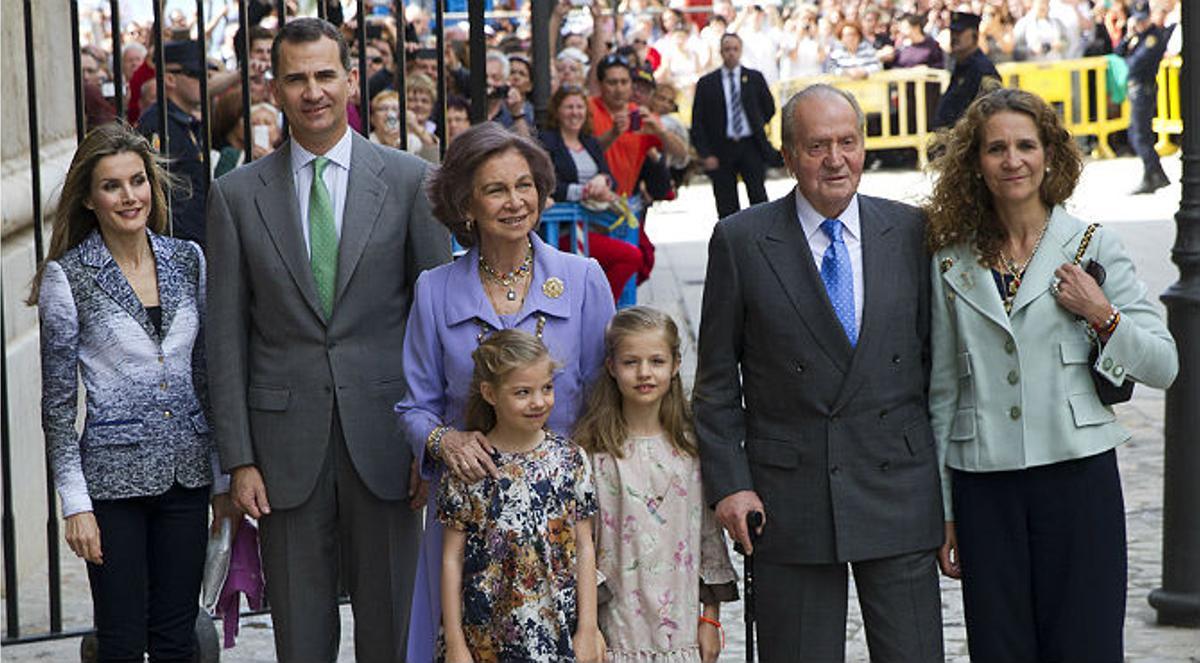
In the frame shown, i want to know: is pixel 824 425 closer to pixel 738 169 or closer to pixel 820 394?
pixel 820 394

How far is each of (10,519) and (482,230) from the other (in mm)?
2827

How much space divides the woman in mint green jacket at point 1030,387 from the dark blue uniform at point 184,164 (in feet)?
14.7

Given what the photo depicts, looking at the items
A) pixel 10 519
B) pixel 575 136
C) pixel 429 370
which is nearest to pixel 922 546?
pixel 429 370

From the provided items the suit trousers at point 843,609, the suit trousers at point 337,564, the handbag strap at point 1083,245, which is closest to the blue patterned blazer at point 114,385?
the suit trousers at point 337,564

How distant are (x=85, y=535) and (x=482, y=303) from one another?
1218mm

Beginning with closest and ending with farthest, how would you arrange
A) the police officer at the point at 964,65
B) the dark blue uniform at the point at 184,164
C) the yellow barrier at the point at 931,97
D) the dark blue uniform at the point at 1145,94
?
the dark blue uniform at the point at 184,164 < the police officer at the point at 964,65 < the dark blue uniform at the point at 1145,94 < the yellow barrier at the point at 931,97

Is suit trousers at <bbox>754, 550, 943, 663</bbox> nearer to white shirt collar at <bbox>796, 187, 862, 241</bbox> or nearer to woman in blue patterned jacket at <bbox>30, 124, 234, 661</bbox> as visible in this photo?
white shirt collar at <bbox>796, 187, 862, 241</bbox>

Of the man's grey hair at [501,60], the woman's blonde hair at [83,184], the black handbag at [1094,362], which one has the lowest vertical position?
the black handbag at [1094,362]

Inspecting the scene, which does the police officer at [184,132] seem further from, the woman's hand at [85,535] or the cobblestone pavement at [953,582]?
the woman's hand at [85,535]

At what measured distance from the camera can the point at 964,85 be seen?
16953mm

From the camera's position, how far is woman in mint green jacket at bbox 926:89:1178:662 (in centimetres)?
490

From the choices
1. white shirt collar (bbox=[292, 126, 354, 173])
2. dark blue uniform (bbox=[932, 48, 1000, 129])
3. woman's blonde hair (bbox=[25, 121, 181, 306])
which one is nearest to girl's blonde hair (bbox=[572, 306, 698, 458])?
white shirt collar (bbox=[292, 126, 354, 173])

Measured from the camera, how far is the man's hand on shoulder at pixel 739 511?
4973mm

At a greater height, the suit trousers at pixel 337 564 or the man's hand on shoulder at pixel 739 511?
the man's hand on shoulder at pixel 739 511
